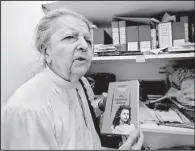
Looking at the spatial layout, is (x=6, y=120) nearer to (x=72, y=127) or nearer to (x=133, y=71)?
(x=72, y=127)

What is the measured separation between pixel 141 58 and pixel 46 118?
0.64 meters

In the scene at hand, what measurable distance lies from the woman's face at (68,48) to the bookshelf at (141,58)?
0.32m

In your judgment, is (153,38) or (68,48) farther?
(153,38)

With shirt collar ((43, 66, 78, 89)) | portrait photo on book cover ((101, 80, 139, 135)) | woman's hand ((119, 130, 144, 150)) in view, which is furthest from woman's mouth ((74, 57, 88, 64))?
woman's hand ((119, 130, 144, 150))

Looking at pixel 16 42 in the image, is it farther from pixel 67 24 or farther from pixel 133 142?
pixel 133 142

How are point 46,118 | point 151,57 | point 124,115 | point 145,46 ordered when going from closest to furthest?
1. point 46,118
2. point 124,115
3. point 151,57
4. point 145,46

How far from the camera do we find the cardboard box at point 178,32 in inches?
40.0

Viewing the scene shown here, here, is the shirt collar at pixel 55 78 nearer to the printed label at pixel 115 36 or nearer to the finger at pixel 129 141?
the finger at pixel 129 141

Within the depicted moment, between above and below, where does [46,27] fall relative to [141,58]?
above

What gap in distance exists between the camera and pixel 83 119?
32.9 inches

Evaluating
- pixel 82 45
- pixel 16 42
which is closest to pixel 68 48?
pixel 82 45

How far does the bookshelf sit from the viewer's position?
3.07 feet

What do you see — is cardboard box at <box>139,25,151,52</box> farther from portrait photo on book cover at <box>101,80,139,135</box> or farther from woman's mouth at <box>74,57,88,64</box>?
woman's mouth at <box>74,57,88,64</box>

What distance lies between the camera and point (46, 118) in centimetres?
64
